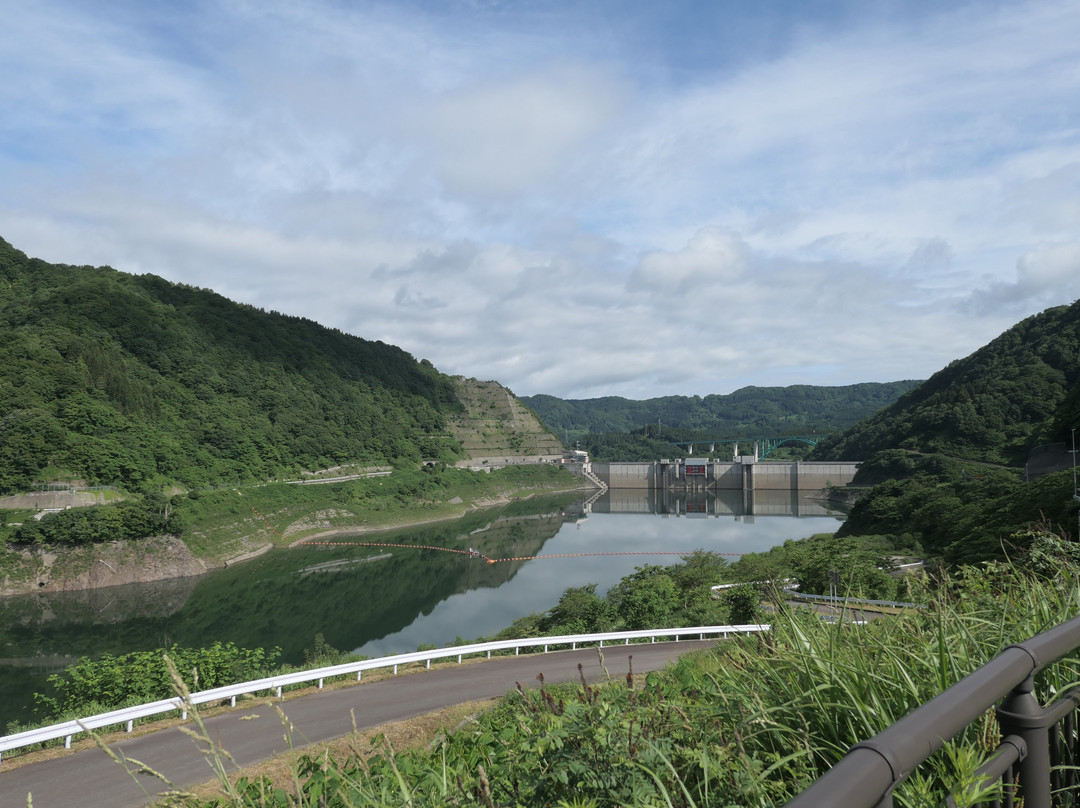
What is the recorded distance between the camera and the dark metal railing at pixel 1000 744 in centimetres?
109

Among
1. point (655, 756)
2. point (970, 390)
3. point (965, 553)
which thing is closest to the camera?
point (655, 756)

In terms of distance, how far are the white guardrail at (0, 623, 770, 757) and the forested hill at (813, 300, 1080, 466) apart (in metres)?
61.4

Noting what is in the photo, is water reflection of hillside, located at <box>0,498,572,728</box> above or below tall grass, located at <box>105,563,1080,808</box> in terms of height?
below

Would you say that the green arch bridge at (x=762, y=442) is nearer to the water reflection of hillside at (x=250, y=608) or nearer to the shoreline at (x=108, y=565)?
the water reflection of hillside at (x=250, y=608)

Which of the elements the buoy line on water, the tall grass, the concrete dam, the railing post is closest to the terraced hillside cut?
the concrete dam

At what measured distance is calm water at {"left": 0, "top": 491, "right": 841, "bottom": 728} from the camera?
3209 centimetres

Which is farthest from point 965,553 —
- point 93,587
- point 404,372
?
point 404,372

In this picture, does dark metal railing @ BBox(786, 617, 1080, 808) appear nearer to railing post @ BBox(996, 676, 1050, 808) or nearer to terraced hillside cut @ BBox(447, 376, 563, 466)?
railing post @ BBox(996, 676, 1050, 808)

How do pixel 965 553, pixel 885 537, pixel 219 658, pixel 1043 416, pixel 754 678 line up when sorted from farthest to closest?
pixel 1043 416, pixel 885 537, pixel 965 553, pixel 219 658, pixel 754 678

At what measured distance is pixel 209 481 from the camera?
194ft

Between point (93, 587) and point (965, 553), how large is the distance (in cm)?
4530

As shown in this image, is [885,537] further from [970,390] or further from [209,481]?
[970,390]

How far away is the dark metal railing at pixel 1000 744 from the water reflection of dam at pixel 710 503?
258ft

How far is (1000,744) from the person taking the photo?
5.54ft
